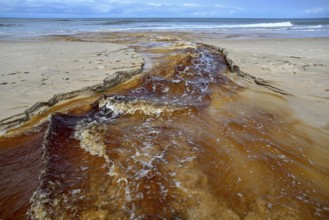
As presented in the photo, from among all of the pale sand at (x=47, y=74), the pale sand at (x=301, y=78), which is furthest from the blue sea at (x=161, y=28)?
the pale sand at (x=301, y=78)

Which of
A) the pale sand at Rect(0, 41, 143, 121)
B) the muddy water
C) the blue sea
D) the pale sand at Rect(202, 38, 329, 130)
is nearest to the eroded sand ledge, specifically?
the pale sand at Rect(0, 41, 143, 121)

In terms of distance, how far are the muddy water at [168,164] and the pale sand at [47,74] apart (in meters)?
1.31

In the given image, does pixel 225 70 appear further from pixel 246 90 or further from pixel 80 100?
pixel 80 100

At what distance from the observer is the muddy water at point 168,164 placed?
2473 millimetres

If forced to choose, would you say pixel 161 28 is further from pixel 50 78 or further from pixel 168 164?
pixel 168 164

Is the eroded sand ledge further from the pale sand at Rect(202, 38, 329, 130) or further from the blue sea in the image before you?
the blue sea

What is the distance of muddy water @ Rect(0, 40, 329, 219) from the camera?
2473mm

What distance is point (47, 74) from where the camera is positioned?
6.94 metres

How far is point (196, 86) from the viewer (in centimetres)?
595

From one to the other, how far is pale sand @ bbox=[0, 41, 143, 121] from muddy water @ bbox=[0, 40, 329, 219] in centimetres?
131

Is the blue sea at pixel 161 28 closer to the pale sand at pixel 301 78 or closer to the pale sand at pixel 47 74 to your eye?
the pale sand at pixel 47 74

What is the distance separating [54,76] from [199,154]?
4943 millimetres

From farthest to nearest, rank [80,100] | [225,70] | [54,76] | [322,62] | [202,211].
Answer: [322,62] < [225,70] < [54,76] < [80,100] < [202,211]

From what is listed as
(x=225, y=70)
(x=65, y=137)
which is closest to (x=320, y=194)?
(x=65, y=137)
